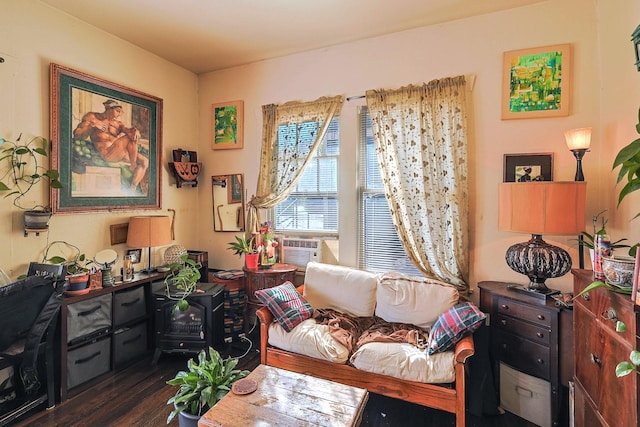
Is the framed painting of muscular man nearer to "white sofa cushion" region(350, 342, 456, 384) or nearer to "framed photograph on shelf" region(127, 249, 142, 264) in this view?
"framed photograph on shelf" region(127, 249, 142, 264)

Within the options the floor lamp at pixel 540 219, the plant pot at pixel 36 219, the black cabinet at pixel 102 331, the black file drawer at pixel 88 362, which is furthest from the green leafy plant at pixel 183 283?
the floor lamp at pixel 540 219

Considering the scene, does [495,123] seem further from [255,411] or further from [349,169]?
[255,411]

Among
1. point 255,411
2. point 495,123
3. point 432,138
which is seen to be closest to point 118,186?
point 255,411

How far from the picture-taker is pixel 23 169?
2361mm

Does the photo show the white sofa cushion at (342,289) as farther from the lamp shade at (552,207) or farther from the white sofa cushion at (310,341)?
the lamp shade at (552,207)

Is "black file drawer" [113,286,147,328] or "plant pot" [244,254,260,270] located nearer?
"black file drawer" [113,286,147,328]

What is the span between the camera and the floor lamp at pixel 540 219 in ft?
6.46

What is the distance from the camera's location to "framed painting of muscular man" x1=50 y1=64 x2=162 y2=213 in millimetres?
2574

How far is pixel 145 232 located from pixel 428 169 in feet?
8.58

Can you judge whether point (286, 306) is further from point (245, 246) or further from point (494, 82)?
point (494, 82)

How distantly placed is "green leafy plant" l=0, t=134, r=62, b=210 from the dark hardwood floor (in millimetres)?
1487

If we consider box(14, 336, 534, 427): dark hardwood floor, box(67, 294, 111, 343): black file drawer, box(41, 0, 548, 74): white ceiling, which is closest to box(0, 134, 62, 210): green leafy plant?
box(67, 294, 111, 343): black file drawer

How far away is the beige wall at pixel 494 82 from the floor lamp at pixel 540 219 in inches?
12.8

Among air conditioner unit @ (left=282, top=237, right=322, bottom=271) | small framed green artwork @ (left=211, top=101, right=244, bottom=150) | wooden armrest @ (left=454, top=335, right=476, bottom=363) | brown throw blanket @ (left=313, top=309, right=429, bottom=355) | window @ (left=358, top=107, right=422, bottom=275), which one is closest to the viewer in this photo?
wooden armrest @ (left=454, top=335, right=476, bottom=363)
